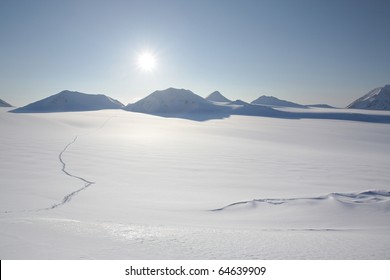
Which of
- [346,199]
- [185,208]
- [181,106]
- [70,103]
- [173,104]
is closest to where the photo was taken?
[185,208]

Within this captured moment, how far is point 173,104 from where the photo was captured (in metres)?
81.2

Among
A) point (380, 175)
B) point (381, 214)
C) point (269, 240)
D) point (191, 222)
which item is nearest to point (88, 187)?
point (191, 222)

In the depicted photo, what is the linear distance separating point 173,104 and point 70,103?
38155mm

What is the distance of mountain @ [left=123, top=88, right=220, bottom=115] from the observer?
77312mm

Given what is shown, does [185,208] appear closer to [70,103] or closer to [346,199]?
[346,199]

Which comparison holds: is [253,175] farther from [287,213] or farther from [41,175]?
[41,175]

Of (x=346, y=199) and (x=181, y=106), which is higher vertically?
(x=181, y=106)

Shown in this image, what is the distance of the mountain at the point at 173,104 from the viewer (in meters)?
77.3

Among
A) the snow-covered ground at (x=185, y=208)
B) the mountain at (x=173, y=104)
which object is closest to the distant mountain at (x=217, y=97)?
the mountain at (x=173, y=104)

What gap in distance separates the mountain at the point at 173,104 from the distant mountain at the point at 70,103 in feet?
54.5

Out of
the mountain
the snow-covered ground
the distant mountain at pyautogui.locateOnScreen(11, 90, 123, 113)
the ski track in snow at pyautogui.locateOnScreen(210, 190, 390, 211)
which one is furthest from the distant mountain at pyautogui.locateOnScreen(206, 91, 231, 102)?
the ski track in snow at pyautogui.locateOnScreen(210, 190, 390, 211)

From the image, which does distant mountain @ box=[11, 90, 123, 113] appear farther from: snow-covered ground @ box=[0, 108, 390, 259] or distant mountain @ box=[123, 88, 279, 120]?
snow-covered ground @ box=[0, 108, 390, 259]

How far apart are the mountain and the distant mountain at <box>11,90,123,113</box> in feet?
54.5

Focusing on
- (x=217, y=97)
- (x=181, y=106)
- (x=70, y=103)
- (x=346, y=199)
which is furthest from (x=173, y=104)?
(x=217, y=97)
